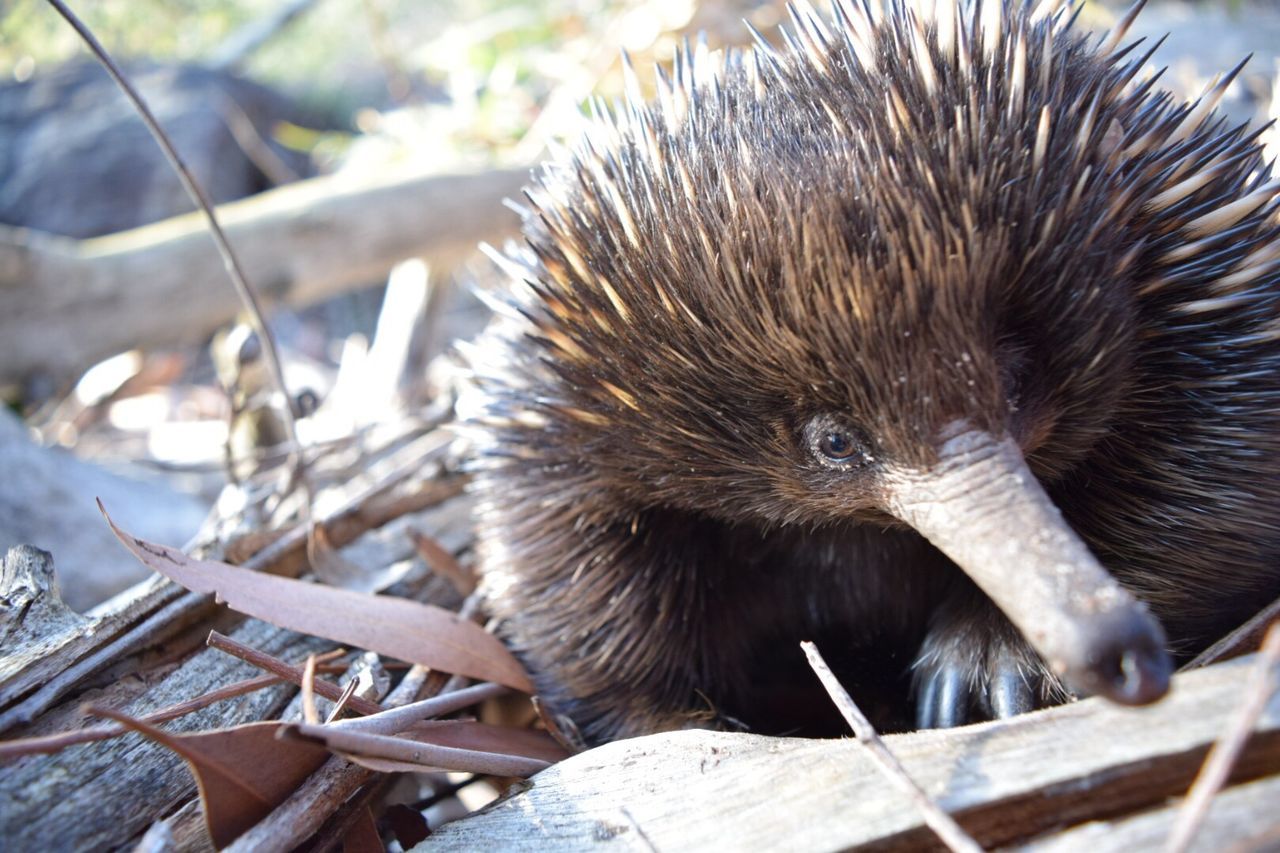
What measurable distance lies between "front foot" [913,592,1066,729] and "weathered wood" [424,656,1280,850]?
15.5 inches

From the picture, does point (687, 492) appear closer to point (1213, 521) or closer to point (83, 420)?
point (1213, 521)

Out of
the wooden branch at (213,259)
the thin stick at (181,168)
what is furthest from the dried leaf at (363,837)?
the wooden branch at (213,259)

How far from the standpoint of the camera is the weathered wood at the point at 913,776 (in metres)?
1.02

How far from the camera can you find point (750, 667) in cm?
194

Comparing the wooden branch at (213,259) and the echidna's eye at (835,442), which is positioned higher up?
the wooden branch at (213,259)

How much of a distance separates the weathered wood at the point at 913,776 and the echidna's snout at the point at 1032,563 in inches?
3.5

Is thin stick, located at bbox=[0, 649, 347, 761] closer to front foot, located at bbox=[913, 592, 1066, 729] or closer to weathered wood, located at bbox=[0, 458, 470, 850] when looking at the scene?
weathered wood, located at bbox=[0, 458, 470, 850]

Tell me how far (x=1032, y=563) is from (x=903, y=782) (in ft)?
0.80

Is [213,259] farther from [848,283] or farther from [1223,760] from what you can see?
[1223,760]

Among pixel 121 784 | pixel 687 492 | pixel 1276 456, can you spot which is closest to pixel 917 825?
pixel 687 492

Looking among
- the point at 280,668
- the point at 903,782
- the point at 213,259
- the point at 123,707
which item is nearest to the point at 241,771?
the point at 280,668

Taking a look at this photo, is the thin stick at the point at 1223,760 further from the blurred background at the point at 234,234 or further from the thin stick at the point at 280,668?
the blurred background at the point at 234,234

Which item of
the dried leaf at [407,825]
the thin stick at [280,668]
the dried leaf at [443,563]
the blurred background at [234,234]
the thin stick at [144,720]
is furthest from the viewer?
the blurred background at [234,234]

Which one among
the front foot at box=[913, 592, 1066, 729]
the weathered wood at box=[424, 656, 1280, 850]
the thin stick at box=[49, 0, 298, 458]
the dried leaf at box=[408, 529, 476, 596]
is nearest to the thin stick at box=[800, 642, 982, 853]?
the weathered wood at box=[424, 656, 1280, 850]
